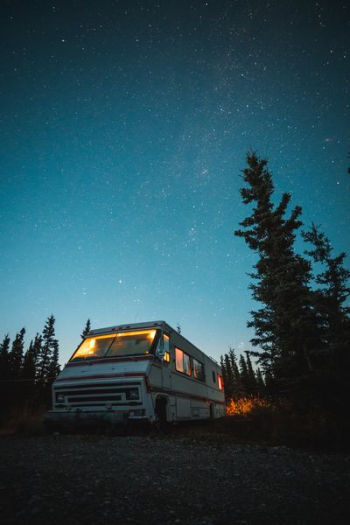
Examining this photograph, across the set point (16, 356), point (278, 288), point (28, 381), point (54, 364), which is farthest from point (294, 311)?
point (16, 356)

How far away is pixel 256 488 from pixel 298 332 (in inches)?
294

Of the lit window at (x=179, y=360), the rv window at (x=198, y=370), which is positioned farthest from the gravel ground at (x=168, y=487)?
the rv window at (x=198, y=370)

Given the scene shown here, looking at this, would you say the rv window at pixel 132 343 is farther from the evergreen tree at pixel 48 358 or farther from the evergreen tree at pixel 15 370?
the evergreen tree at pixel 48 358

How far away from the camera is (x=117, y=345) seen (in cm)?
798

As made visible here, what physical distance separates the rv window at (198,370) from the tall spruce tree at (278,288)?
245 cm

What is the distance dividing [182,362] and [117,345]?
2874 millimetres

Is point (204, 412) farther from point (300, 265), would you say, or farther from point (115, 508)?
point (115, 508)

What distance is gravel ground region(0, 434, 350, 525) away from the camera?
2.19 meters

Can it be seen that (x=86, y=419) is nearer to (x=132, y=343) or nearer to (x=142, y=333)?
(x=132, y=343)

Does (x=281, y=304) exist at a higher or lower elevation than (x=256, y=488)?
higher

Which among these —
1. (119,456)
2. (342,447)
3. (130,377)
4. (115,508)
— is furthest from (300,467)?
(130,377)

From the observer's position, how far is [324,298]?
26.9 ft

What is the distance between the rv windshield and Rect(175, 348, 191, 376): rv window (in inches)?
73.0

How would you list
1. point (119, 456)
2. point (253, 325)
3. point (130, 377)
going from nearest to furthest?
point (119, 456) < point (130, 377) < point (253, 325)
